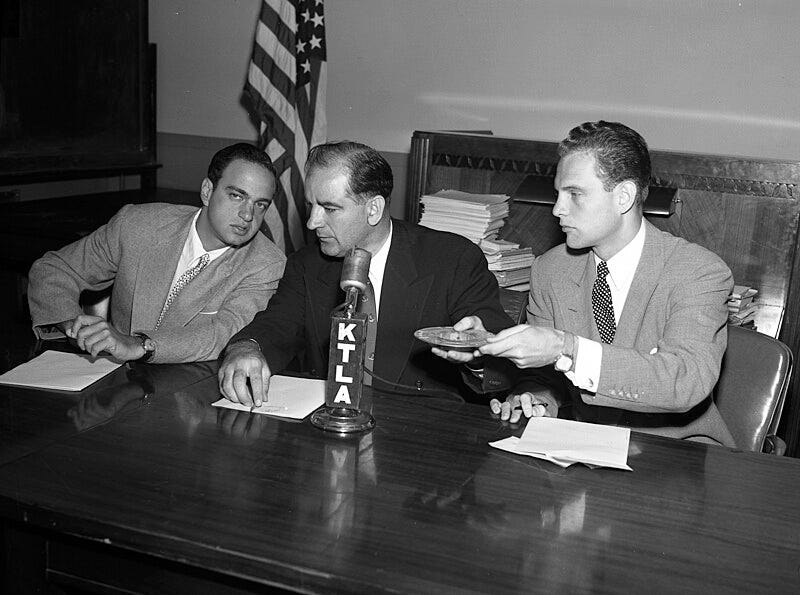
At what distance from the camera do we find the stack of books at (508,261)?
11.6ft

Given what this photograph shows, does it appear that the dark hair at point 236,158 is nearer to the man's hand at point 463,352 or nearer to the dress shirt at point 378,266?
the dress shirt at point 378,266

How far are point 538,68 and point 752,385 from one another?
2890mm

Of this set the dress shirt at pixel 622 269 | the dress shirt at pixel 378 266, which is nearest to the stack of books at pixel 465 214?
the dress shirt at pixel 378 266

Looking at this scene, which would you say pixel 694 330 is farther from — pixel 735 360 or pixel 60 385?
pixel 60 385

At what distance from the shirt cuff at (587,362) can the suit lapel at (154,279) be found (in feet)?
4.92

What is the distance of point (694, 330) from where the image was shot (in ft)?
7.64

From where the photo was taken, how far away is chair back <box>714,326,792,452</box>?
7.87 feet

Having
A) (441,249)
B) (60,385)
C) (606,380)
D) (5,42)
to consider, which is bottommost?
(60,385)

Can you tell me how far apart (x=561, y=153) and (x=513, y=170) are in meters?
1.08

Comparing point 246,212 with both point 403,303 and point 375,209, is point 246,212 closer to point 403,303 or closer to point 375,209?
point 375,209

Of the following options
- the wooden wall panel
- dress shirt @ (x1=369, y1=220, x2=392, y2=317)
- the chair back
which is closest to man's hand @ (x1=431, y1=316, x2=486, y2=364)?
dress shirt @ (x1=369, y1=220, x2=392, y2=317)

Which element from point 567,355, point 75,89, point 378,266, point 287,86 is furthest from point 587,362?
point 75,89

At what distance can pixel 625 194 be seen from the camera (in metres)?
2.55

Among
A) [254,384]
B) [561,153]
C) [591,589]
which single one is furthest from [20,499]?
[561,153]
